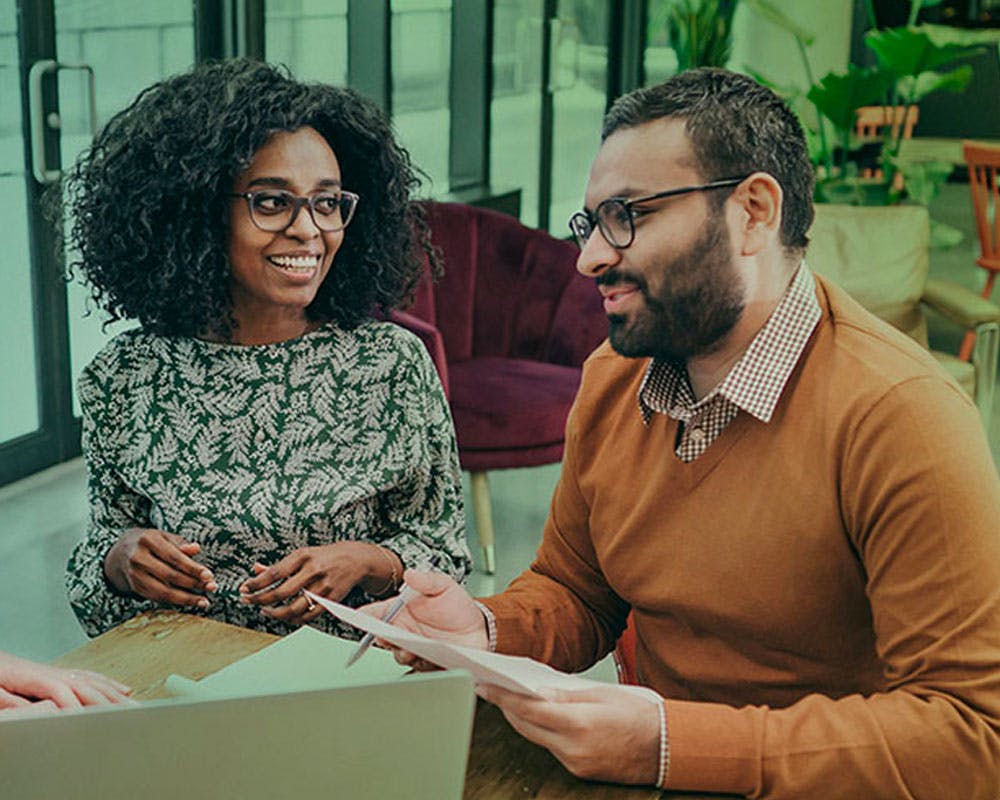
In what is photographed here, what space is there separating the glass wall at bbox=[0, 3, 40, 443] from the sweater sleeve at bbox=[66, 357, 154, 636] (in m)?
2.32

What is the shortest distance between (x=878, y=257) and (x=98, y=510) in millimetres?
3101

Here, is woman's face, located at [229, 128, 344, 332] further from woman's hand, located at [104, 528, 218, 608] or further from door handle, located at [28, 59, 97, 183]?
door handle, located at [28, 59, 97, 183]

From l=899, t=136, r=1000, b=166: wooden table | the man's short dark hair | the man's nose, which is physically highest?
the man's short dark hair

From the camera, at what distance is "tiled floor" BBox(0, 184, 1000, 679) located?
10.4 ft

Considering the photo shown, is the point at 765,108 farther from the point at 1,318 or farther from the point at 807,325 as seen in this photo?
the point at 1,318

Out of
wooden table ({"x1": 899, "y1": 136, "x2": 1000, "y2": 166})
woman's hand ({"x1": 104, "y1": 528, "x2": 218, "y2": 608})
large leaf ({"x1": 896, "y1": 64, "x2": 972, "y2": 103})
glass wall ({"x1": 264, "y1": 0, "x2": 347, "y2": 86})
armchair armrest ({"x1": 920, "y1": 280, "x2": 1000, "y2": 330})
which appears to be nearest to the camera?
woman's hand ({"x1": 104, "y1": 528, "x2": 218, "y2": 608})

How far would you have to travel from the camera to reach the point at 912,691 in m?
1.20

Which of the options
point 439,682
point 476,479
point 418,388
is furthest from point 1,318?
point 439,682

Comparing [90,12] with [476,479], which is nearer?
[476,479]

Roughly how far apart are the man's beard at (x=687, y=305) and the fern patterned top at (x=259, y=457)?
52 cm

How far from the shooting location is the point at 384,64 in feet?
16.8

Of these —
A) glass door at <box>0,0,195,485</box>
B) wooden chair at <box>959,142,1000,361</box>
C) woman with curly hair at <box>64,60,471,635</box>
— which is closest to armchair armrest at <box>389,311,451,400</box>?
glass door at <box>0,0,195,485</box>

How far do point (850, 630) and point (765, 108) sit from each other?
1.77 ft

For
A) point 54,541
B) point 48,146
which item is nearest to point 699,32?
point 48,146
